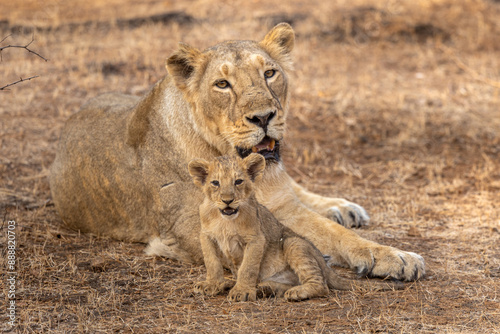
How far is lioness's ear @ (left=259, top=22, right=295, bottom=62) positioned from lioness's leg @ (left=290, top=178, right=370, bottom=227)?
1.40m

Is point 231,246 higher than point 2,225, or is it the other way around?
point 231,246

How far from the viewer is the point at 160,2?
45.6 ft

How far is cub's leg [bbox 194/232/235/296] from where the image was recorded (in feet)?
13.6

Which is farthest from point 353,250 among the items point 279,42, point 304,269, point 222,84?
point 279,42

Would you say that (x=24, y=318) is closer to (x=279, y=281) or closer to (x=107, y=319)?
(x=107, y=319)

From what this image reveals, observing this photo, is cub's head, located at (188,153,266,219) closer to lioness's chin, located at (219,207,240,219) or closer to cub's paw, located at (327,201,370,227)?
lioness's chin, located at (219,207,240,219)

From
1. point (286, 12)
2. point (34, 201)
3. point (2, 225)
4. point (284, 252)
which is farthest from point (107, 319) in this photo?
point (286, 12)

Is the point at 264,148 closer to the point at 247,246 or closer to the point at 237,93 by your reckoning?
the point at 237,93

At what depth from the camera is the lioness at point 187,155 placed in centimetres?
471

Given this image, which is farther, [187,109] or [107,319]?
[187,109]

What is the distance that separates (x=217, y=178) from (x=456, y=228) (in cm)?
273

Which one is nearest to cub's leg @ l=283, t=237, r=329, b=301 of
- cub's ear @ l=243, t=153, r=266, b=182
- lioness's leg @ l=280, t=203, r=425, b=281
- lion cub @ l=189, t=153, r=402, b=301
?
lion cub @ l=189, t=153, r=402, b=301

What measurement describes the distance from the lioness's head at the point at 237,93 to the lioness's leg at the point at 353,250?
562mm

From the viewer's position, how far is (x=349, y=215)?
598 centimetres
